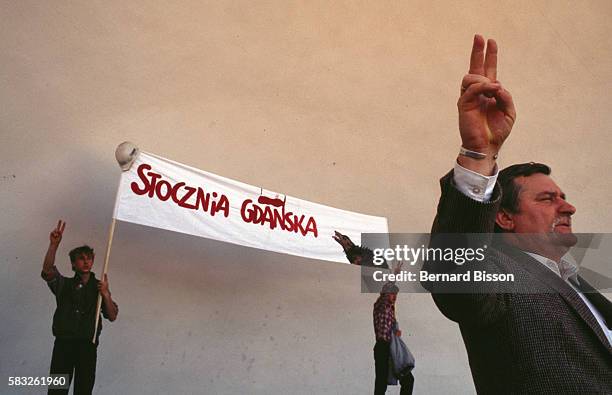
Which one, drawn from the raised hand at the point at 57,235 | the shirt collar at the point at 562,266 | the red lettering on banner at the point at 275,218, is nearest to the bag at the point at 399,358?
the red lettering on banner at the point at 275,218

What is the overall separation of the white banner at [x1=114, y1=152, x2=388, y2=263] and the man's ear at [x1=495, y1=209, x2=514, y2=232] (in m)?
3.05

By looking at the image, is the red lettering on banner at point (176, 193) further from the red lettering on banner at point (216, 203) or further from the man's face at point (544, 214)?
the man's face at point (544, 214)

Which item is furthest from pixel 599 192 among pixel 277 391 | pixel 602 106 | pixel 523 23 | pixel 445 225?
pixel 445 225

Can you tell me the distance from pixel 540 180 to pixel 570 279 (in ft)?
0.77

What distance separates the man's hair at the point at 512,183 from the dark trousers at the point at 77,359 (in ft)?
10.2

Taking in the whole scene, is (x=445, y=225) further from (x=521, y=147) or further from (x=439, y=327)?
(x=521, y=147)

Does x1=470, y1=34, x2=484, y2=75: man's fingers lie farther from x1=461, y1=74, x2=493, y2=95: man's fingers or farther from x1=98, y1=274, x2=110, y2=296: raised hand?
x1=98, y1=274, x2=110, y2=296: raised hand

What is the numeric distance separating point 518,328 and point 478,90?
1.32ft

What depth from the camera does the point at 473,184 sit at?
891 mm

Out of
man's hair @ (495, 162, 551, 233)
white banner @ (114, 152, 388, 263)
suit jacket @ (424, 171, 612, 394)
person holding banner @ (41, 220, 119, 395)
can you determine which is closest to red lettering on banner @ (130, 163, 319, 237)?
white banner @ (114, 152, 388, 263)

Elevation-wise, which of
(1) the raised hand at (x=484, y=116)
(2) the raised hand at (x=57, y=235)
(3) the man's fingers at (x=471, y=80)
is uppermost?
(2) the raised hand at (x=57, y=235)

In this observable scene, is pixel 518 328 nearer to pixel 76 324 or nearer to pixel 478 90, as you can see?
pixel 478 90

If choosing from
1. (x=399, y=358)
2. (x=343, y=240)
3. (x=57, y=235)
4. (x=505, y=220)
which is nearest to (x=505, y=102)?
(x=505, y=220)

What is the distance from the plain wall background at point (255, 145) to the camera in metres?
4.32
